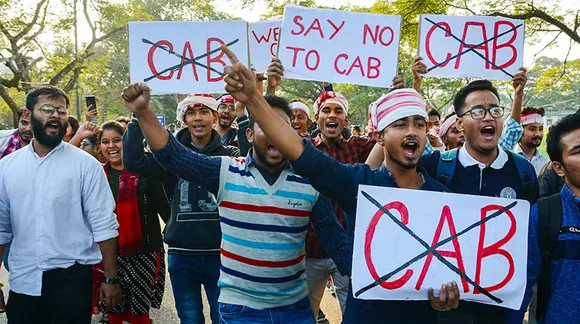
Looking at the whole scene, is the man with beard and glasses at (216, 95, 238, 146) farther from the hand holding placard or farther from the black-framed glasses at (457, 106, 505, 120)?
the hand holding placard

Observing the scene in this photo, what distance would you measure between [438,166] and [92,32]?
15605mm

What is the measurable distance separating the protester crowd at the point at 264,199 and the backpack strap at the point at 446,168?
0.01 metres

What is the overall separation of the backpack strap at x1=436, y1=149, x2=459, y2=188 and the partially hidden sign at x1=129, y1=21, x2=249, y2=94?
4.63 feet

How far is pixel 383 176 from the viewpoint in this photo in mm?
2146

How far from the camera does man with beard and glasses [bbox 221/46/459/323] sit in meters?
1.80

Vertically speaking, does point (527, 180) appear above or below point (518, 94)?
below

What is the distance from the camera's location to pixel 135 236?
3902 mm

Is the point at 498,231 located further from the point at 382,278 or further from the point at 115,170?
the point at 115,170

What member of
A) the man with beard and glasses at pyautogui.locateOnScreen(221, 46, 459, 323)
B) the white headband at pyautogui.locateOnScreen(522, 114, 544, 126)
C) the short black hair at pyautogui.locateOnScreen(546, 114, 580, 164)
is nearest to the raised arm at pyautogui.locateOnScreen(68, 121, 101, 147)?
the man with beard and glasses at pyautogui.locateOnScreen(221, 46, 459, 323)

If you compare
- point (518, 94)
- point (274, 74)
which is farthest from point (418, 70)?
point (274, 74)

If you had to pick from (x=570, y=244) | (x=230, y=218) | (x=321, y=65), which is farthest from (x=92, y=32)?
(x=570, y=244)

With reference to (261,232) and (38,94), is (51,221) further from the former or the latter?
(261,232)

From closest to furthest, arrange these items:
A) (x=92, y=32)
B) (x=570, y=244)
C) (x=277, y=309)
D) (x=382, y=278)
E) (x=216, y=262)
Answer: (x=382, y=278) < (x=570, y=244) < (x=277, y=309) < (x=216, y=262) < (x=92, y=32)

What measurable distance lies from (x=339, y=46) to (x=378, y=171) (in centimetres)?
172
